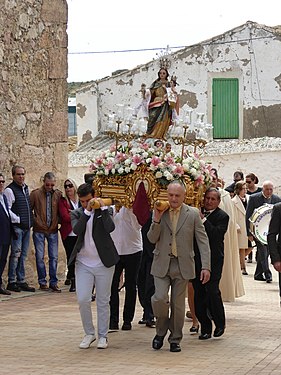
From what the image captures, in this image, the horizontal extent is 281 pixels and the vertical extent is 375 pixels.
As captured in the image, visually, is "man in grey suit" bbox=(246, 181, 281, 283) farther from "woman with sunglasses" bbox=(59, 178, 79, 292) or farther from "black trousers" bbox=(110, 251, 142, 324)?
"black trousers" bbox=(110, 251, 142, 324)

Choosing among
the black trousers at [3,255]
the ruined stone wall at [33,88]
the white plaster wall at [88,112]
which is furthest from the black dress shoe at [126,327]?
the white plaster wall at [88,112]

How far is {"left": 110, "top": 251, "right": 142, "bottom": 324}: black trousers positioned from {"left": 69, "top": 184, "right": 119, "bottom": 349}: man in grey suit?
1.01 metres

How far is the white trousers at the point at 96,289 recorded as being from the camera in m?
9.99

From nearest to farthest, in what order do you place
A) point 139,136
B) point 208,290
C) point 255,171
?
point 208,290
point 139,136
point 255,171

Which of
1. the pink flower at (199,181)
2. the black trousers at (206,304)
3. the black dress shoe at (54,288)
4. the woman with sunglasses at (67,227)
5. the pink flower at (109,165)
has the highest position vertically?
the pink flower at (109,165)

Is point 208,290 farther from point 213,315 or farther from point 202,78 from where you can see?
point 202,78

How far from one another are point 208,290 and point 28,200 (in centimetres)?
475

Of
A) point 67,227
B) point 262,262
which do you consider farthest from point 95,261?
point 262,262

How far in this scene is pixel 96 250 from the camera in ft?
33.0

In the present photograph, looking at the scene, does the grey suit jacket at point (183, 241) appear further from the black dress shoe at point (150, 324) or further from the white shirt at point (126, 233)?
the black dress shoe at point (150, 324)

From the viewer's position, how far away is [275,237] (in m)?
9.92

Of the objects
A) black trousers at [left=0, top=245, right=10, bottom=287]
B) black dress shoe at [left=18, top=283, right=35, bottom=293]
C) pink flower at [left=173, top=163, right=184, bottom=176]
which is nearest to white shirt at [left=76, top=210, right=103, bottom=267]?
pink flower at [left=173, top=163, right=184, bottom=176]

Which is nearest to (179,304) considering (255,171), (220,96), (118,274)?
(118,274)

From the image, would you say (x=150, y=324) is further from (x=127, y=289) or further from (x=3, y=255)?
(x=3, y=255)
